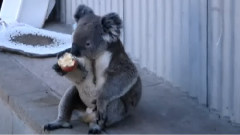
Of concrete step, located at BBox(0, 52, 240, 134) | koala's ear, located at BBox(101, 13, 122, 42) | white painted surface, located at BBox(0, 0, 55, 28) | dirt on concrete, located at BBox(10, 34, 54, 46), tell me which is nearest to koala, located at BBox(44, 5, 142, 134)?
koala's ear, located at BBox(101, 13, 122, 42)

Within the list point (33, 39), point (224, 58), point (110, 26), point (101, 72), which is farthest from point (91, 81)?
point (33, 39)

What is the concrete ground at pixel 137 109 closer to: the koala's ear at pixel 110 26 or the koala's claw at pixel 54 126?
the koala's claw at pixel 54 126

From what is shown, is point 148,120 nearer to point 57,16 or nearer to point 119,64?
point 119,64

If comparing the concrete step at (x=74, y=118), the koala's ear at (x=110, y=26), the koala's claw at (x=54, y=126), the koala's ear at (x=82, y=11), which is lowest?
the concrete step at (x=74, y=118)

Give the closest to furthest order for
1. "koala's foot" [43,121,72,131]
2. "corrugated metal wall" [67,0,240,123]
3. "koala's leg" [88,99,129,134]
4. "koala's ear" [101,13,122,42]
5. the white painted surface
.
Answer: "koala's ear" [101,13,122,42], "koala's leg" [88,99,129,134], "koala's foot" [43,121,72,131], "corrugated metal wall" [67,0,240,123], the white painted surface

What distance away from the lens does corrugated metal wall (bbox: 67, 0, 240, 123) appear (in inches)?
185

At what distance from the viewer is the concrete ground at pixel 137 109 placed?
15.1ft

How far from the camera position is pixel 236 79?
4.65m

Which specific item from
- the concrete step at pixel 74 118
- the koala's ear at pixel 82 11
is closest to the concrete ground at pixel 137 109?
the concrete step at pixel 74 118

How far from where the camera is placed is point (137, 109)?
4973mm

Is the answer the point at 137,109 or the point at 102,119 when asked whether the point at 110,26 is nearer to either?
the point at 102,119

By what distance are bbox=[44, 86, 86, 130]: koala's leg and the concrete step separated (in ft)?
0.19

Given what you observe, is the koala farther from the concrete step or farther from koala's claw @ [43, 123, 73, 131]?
the concrete step

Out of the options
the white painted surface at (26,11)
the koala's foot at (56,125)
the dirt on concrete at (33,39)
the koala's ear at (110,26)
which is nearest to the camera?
the koala's ear at (110,26)
